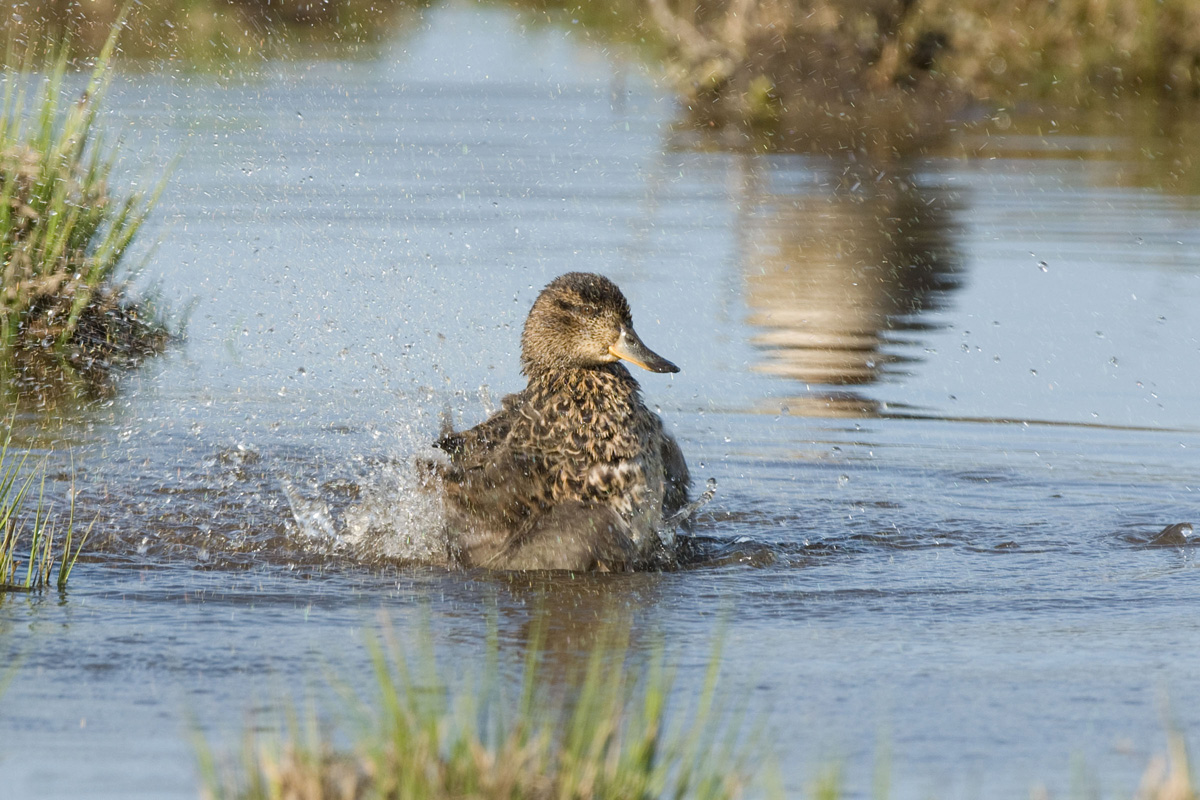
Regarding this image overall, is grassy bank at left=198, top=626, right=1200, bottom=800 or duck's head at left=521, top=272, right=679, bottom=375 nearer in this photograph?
grassy bank at left=198, top=626, right=1200, bottom=800

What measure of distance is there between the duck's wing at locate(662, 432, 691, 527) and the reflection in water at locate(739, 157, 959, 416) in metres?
1.98

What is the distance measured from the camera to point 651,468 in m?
6.55

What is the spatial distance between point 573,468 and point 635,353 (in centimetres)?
58

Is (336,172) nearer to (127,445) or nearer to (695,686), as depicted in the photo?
(127,445)

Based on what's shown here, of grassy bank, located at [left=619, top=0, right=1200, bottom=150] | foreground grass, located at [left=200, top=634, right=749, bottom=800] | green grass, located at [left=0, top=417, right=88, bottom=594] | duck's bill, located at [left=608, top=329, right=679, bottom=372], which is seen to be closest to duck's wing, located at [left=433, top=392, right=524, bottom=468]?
duck's bill, located at [left=608, top=329, right=679, bottom=372]

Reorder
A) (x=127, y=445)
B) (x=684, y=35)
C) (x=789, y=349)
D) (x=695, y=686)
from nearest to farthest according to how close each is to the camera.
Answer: (x=695, y=686)
(x=127, y=445)
(x=789, y=349)
(x=684, y=35)

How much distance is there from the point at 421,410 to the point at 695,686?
13.9ft

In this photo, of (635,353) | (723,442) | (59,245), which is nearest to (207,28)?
(59,245)

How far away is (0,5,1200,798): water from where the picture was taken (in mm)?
4785

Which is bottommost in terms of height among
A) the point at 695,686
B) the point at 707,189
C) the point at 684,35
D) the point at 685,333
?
the point at 695,686

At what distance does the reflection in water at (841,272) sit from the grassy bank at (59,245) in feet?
11.5

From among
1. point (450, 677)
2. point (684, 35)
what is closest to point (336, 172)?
point (684, 35)

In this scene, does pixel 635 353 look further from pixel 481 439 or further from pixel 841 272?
pixel 841 272

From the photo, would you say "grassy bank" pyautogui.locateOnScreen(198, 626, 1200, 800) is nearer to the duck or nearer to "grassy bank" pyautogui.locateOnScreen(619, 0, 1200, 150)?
the duck
